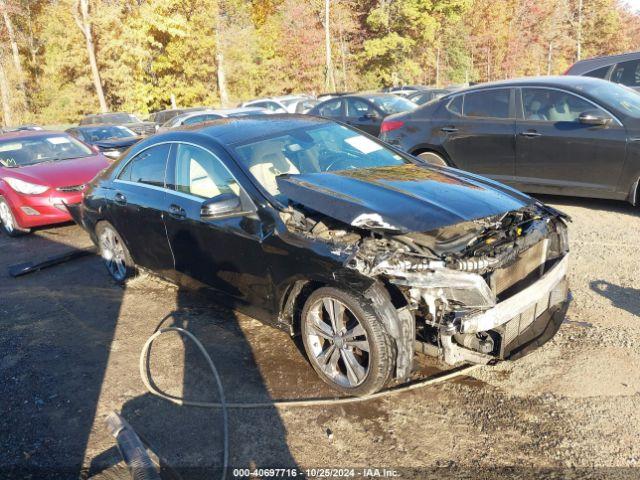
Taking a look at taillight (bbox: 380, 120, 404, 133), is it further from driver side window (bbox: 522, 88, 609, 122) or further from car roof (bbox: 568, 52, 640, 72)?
car roof (bbox: 568, 52, 640, 72)

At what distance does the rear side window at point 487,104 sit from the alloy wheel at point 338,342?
4.85 metres

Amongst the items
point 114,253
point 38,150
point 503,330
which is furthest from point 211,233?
point 38,150

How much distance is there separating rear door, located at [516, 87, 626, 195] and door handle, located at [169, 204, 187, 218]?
4.57 metres

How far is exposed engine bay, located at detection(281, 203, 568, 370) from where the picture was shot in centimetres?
286

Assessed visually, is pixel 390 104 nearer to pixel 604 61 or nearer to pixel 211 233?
pixel 604 61

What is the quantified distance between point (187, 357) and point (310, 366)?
96 centimetres

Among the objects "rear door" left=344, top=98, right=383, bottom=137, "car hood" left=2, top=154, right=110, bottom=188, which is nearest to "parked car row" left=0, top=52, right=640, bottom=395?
"car hood" left=2, top=154, right=110, bottom=188

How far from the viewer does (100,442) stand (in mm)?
3031

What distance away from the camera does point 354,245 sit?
10.2ft

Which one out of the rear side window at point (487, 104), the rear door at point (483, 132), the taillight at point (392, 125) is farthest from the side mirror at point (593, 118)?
the taillight at point (392, 125)

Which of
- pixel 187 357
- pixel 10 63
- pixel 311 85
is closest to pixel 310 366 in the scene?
pixel 187 357

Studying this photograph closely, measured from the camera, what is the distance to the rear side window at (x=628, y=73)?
905 cm

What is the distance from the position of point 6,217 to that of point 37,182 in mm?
873

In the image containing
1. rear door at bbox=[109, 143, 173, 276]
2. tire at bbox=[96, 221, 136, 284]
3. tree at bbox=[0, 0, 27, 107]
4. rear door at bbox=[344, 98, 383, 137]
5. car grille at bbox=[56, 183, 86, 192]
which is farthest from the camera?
tree at bbox=[0, 0, 27, 107]
